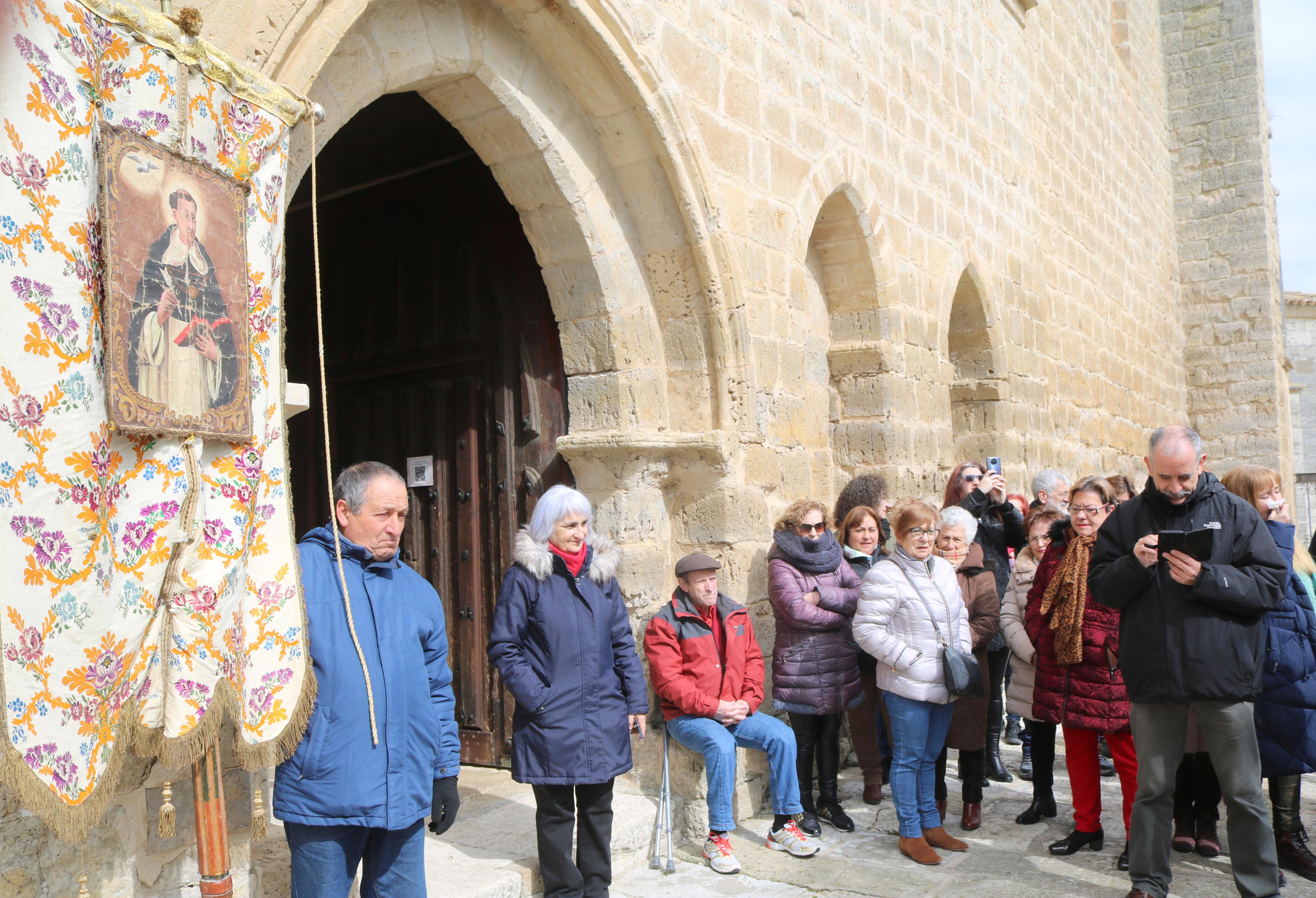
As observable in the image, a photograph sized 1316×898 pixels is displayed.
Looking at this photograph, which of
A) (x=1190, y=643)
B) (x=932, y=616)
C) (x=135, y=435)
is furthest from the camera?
(x=932, y=616)

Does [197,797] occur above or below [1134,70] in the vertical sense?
below

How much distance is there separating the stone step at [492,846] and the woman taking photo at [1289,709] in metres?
2.14

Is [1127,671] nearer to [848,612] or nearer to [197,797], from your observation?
[848,612]

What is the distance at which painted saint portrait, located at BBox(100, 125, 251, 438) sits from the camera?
6.63 feet

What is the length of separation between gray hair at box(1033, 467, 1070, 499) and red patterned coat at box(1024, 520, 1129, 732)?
1.23 m

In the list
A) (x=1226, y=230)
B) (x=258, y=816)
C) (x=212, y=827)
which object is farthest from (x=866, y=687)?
(x=1226, y=230)

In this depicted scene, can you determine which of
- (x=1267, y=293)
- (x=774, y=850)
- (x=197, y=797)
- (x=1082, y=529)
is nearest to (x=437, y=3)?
(x=197, y=797)

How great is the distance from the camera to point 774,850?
3842 millimetres

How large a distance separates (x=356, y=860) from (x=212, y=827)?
1.24 feet

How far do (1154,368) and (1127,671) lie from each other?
9.02 meters

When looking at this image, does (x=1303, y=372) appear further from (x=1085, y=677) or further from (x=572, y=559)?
(x=572, y=559)

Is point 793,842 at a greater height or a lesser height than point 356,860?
lesser

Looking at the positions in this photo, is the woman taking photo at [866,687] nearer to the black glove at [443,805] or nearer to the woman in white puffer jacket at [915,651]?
the woman in white puffer jacket at [915,651]

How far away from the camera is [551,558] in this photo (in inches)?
126
